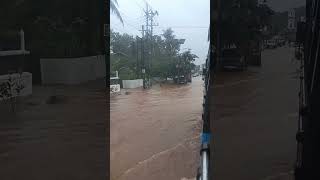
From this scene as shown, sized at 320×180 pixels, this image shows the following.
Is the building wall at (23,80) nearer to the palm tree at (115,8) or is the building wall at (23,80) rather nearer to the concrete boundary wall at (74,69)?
the concrete boundary wall at (74,69)

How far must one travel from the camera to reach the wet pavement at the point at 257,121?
2281 mm

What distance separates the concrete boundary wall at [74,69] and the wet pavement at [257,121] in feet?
2.32

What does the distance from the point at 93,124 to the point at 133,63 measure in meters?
0.43

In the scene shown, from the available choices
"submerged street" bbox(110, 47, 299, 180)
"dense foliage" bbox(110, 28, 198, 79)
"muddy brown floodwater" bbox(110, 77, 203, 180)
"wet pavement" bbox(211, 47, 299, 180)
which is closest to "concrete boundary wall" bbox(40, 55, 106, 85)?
"dense foliage" bbox(110, 28, 198, 79)

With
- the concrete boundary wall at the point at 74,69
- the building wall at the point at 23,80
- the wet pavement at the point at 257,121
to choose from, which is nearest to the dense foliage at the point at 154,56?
the concrete boundary wall at the point at 74,69

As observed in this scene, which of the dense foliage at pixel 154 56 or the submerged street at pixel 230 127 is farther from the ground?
the dense foliage at pixel 154 56

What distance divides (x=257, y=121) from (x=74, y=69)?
1079 millimetres

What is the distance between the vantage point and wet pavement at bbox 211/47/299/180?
89.8 inches

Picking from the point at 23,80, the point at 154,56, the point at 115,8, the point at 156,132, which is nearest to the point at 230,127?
the point at 156,132

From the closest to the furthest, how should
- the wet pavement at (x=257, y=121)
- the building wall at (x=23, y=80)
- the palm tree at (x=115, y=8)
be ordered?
the wet pavement at (x=257, y=121)
the building wall at (x=23, y=80)
the palm tree at (x=115, y=8)

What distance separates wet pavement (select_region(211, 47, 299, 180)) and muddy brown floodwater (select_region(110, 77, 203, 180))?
155 mm

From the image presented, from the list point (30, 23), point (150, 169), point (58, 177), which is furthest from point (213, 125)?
point (30, 23)

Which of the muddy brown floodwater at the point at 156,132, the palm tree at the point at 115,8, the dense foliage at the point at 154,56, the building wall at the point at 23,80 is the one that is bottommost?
the muddy brown floodwater at the point at 156,132

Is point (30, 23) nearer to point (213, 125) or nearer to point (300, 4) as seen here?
point (213, 125)
